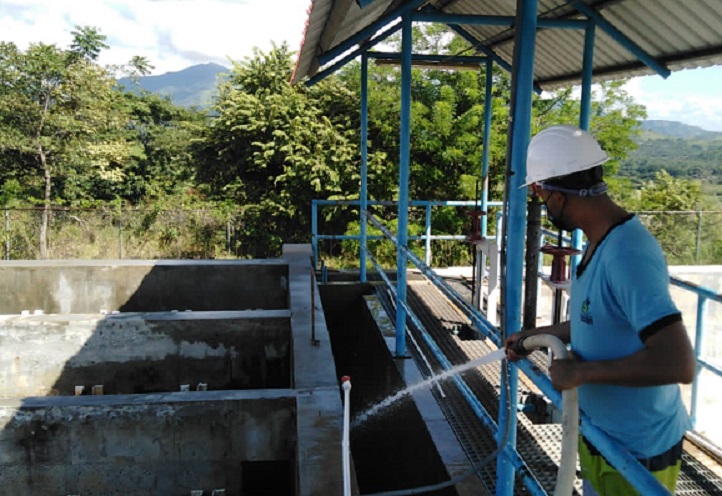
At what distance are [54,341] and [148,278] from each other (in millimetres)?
2273

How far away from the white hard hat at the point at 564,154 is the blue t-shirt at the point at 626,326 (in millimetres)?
241

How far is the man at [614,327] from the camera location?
4.94 feet

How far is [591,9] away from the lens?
5.01m

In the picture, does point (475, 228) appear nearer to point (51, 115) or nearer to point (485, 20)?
point (485, 20)

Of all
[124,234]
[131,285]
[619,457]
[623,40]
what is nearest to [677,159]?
[124,234]

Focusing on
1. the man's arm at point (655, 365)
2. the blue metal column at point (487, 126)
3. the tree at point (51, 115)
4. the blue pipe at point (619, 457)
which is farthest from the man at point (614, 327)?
the tree at point (51, 115)

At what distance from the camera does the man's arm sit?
1474 mm

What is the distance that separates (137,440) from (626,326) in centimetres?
337

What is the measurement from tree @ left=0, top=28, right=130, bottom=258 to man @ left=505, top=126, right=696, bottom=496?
61.5ft

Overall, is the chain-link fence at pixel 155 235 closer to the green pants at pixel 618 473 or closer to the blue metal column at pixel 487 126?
the blue metal column at pixel 487 126

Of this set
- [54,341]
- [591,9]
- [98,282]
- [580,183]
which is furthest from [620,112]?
[580,183]

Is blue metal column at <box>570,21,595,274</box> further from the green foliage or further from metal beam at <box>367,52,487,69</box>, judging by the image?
the green foliage

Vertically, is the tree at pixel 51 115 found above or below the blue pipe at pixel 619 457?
above

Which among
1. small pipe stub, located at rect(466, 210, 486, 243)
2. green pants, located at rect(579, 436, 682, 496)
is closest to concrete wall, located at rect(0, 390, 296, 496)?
green pants, located at rect(579, 436, 682, 496)
